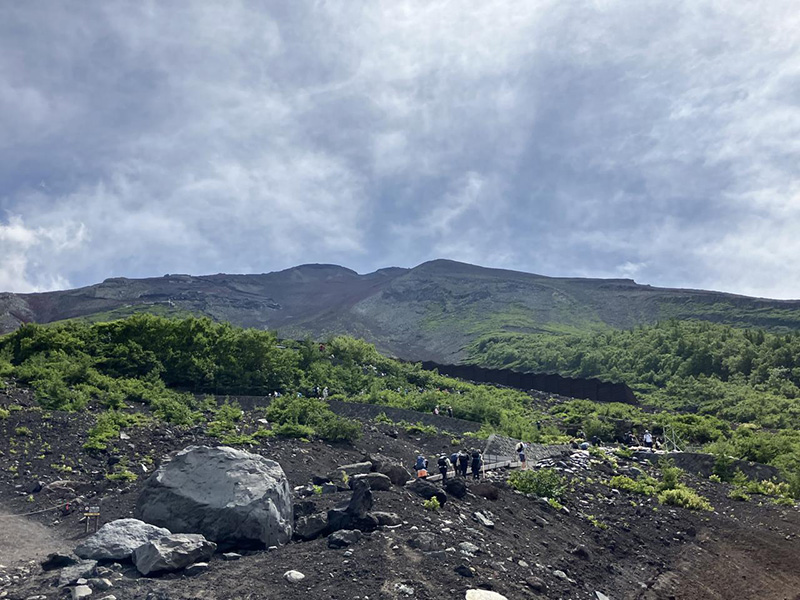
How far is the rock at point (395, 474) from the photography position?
14328mm

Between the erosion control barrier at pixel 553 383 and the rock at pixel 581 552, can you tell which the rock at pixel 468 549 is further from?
the erosion control barrier at pixel 553 383

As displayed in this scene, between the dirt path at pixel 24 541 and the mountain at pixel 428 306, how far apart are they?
77.2 metres

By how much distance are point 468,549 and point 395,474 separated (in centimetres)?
437

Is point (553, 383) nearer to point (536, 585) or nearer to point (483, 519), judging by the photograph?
point (483, 519)

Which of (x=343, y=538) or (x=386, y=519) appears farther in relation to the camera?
(x=386, y=519)

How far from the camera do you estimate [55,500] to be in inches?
555

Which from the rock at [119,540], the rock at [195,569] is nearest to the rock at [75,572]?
the rock at [119,540]

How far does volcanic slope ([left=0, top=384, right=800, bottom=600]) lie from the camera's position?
870cm

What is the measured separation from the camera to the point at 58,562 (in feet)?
30.3

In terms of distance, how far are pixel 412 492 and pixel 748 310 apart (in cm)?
9666

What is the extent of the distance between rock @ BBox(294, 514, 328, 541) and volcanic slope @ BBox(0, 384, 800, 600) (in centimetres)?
65

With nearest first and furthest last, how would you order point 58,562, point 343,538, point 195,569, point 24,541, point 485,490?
point 195,569 → point 58,562 → point 343,538 → point 24,541 → point 485,490

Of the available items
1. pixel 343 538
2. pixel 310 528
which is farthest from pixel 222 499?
pixel 343 538

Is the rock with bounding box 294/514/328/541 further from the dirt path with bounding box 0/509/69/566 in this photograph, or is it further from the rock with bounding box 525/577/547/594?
the dirt path with bounding box 0/509/69/566
